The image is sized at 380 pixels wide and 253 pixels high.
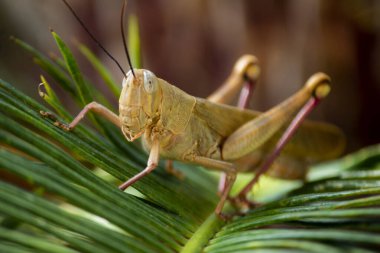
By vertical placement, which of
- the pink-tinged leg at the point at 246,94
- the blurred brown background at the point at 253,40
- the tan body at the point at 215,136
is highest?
the blurred brown background at the point at 253,40

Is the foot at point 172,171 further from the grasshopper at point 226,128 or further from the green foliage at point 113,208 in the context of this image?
the green foliage at point 113,208

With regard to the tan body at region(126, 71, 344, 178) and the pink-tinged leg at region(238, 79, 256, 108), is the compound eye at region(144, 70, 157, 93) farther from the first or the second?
the pink-tinged leg at region(238, 79, 256, 108)

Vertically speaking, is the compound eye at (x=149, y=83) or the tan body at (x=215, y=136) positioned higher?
the tan body at (x=215, y=136)

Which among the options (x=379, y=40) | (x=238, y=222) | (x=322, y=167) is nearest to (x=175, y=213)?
(x=238, y=222)

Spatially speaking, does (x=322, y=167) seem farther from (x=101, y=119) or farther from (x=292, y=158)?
(x=101, y=119)

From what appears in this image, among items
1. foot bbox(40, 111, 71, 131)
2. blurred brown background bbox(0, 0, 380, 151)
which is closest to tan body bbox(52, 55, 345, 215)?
foot bbox(40, 111, 71, 131)

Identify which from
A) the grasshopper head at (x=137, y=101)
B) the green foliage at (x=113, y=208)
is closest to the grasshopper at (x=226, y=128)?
the grasshopper head at (x=137, y=101)

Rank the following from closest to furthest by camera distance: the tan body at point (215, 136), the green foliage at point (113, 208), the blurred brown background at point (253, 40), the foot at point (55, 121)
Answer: the green foliage at point (113, 208), the foot at point (55, 121), the tan body at point (215, 136), the blurred brown background at point (253, 40)
